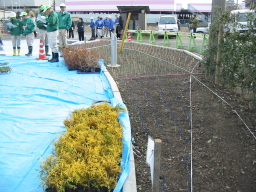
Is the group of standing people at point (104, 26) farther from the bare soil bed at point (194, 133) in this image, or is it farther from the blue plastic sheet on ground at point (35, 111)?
the bare soil bed at point (194, 133)

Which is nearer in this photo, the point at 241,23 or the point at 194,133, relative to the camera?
the point at 194,133

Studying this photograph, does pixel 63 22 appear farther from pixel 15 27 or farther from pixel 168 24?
pixel 168 24

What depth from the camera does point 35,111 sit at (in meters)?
5.38

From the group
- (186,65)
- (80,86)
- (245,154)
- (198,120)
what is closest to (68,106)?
(80,86)

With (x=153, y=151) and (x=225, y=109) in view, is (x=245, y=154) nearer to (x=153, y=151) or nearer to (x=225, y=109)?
(x=225, y=109)

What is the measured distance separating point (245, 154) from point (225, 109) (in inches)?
61.1

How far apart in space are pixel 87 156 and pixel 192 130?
6.56 ft

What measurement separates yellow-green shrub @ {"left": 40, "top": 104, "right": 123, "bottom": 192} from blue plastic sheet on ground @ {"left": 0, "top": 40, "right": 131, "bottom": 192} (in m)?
0.18

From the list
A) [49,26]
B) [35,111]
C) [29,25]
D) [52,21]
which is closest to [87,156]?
[35,111]

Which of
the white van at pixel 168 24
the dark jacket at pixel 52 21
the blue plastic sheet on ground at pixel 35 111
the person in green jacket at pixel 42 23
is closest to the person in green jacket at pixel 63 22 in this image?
the person in green jacket at pixel 42 23

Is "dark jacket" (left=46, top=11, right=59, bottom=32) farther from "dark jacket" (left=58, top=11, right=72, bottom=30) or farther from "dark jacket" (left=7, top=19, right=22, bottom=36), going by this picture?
"dark jacket" (left=7, top=19, right=22, bottom=36)

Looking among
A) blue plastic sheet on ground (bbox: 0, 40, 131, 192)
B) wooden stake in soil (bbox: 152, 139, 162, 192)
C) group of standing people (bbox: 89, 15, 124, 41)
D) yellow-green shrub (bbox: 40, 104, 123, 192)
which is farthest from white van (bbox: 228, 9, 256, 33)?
group of standing people (bbox: 89, 15, 124, 41)

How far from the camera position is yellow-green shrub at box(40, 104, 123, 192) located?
2799mm

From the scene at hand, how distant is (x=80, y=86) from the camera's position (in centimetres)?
707
